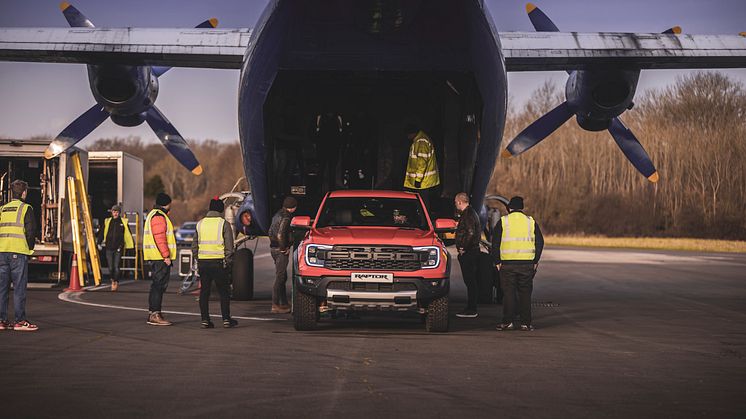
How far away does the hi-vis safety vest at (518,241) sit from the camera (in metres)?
11.4

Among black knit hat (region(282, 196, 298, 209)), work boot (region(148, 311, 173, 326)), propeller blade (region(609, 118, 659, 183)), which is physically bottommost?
work boot (region(148, 311, 173, 326))

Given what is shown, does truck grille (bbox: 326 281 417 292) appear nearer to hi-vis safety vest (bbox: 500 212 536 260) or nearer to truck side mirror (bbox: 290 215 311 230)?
truck side mirror (bbox: 290 215 311 230)

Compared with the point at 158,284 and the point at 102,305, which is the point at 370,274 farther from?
the point at 102,305

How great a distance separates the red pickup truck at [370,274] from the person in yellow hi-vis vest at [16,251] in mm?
3450

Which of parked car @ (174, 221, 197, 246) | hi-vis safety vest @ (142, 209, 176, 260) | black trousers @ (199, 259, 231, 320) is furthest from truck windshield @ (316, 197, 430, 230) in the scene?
parked car @ (174, 221, 197, 246)

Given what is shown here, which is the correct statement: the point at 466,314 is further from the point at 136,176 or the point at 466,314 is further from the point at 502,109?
the point at 136,176

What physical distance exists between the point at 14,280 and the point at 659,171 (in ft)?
189

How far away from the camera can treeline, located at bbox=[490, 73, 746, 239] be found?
54969 millimetres

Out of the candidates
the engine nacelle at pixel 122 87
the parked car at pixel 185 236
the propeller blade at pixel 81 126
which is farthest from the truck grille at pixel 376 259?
the parked car at pixel 185 236

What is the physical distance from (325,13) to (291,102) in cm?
276

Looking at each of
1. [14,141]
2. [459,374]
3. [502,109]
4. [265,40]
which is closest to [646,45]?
[502,109]

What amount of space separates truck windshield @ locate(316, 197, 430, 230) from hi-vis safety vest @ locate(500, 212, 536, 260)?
3.66 ft

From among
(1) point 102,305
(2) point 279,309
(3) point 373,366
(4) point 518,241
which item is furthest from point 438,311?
(1) point 102,305

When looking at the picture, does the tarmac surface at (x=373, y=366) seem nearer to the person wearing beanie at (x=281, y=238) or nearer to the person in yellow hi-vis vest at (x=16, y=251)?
the person in yellow hi-vis vest at (x=16, y=251)
